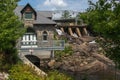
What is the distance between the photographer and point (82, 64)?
4706 centimetres

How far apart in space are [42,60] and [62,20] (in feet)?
137

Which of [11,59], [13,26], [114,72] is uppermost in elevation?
[13,26]

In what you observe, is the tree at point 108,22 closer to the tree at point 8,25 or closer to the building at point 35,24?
the tree at point 8,25

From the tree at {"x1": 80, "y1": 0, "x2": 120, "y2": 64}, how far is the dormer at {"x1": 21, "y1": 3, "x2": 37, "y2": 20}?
38.4m

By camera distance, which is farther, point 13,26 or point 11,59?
point 11,59

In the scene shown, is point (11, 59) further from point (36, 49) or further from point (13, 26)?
point (36, 49)

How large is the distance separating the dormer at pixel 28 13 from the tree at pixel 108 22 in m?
38.4

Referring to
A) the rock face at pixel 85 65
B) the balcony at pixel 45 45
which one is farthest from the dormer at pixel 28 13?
the balcony at pixel 45 45

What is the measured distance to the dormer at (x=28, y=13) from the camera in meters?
58.1

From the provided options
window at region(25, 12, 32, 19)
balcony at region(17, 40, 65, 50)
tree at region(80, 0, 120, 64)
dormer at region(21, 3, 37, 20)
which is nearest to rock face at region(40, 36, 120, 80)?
balcony at region(17, 40, 65, 50)

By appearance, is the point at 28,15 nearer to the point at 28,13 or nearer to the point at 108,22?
the point at 28,13

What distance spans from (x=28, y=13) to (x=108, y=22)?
41.2m

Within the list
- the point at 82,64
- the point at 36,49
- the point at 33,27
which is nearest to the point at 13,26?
the point at 36,49

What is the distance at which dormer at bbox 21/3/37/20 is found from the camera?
58094 mm
